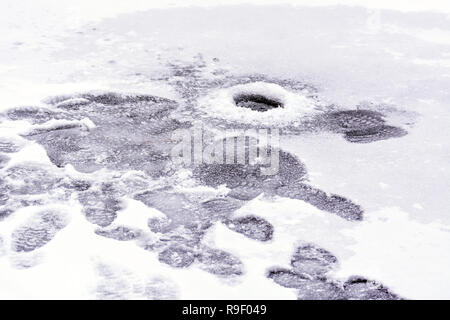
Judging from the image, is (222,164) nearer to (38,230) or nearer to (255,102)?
(255,102)

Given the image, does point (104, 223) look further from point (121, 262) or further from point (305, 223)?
point (305, 223)

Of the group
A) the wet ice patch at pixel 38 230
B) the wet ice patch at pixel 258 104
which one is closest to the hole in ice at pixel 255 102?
the wet ice patch at pixel 258 104

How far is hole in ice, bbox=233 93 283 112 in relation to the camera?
12.8ft

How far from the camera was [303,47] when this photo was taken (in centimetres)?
492

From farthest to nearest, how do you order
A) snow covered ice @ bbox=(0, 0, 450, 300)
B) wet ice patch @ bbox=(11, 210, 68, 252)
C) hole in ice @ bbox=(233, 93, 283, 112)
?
hole in ice @ bbox=(233, 93, 283, 112) < wet ice patch @ bbox=(11, 210, 68, 252) < snow covered ice @ bbox=(0, 0, 450, 300)

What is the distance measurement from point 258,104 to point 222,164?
96cm

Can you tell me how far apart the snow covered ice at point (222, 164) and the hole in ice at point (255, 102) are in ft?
0.05

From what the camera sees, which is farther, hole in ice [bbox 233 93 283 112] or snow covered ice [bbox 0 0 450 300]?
hole in ice [bbox 233 93 283 112]

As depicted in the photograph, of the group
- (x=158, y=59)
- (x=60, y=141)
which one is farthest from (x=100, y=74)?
(x=60, y=141)

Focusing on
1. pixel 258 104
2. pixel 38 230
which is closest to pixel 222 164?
pixel 258 104

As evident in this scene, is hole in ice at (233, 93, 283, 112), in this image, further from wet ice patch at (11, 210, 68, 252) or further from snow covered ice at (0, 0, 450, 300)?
wet ice patch at (11, 210, 68, 252)

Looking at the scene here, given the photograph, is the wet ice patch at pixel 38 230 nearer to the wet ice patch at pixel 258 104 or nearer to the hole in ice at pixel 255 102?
the wet ice patch at pixel 258 104

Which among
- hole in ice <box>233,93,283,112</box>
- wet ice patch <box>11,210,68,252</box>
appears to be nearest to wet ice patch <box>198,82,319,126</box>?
hole in ice <box>233,93,283,112</box>

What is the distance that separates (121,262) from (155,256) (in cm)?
15
